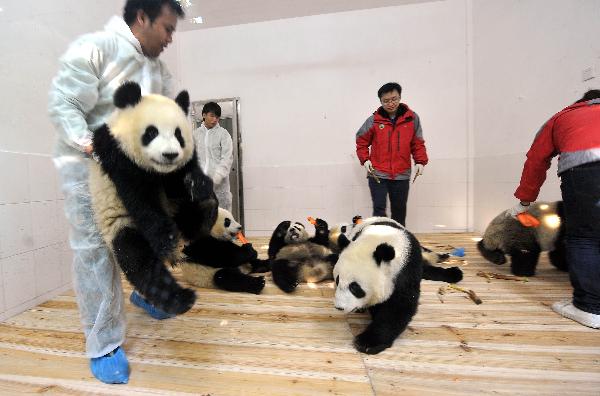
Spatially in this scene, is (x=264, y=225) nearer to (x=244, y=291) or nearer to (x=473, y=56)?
(x=244, y=291)

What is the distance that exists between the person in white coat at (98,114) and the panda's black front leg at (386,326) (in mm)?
1221

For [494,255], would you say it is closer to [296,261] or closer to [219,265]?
[296,261]

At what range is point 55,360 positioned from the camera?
174 centimetres

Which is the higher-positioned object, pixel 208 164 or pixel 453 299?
pixel 208 164

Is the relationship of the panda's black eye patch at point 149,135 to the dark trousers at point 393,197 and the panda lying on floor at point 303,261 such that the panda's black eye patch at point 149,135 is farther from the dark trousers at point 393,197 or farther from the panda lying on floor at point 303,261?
the dark trousers at point 393,197

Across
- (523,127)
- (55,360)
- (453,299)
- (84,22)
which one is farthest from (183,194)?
(523,127)

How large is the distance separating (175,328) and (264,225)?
3421 mm

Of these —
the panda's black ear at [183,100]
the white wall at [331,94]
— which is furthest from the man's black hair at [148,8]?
the white wall at [331,94]

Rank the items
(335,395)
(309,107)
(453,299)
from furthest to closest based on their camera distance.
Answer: (309,107) < (453,299) < (335,395)

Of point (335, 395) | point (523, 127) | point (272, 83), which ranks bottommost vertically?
point (335, 395)

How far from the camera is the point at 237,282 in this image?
267 cm

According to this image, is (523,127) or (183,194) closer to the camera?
(183,194)

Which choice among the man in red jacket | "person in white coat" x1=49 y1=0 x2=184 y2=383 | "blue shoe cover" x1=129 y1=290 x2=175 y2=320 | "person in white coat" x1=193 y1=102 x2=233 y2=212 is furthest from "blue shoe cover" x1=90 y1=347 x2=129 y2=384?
"person in white coat" x1=193 y1=102 x2=233 y2=212

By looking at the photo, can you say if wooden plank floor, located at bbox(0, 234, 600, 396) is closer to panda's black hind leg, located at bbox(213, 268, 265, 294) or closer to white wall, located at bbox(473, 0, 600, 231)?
panda's black hind leg, located at bbox(213, 268, 265, 294)
